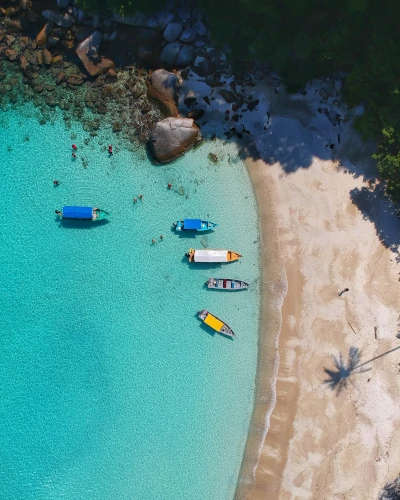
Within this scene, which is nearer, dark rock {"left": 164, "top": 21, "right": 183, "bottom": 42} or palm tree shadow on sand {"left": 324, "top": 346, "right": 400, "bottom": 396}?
palm tree shadow on sand {"left": 324, "top": 346, "right": 400, "bottom": 396}

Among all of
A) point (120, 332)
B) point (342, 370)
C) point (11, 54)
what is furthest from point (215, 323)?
point (11, 54)

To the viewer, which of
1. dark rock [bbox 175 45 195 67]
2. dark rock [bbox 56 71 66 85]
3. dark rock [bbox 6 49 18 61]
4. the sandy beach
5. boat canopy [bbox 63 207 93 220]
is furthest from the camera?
dark rock [bbox 6 49 18 61]

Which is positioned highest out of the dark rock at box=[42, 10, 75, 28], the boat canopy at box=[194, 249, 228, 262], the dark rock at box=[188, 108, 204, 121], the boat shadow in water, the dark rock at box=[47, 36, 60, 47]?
the dark rock at box=[42, 10, 75, 28]

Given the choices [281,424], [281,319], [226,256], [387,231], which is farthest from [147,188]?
[281,424]

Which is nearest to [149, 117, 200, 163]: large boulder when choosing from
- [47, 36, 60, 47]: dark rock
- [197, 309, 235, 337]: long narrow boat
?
[47, 36, 60, 47]: dark rock

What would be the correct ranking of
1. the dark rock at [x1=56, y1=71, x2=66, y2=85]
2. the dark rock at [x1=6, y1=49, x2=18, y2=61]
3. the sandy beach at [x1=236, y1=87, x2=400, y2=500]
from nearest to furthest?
the sandy beach at [x1=236, y1=87, x2=400, y2=500] < the dark rock at [x1=56, y1=71, x2=66, y2=85] < the dark rock at [x1=6, y1=49, x2=18, y2=61]

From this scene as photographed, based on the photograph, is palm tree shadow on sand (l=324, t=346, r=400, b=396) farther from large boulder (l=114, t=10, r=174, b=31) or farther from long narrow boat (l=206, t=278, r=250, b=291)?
large boulder (l=114, t=10, r=174, b=31)

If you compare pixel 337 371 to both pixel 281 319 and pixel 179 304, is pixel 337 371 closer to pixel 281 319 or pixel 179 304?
pixel 281 319

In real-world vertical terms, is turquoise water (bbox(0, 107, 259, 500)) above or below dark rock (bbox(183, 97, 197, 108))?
below
